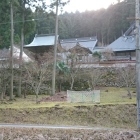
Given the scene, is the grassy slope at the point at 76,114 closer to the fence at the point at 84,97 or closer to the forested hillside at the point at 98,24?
the fence at the point at 84,97

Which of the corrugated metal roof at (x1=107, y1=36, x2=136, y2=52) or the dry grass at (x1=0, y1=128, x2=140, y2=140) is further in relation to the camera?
the corrugated metal roof at (x1=107, y1=36, x2=136, y2=52)

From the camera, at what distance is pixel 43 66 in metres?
16.3

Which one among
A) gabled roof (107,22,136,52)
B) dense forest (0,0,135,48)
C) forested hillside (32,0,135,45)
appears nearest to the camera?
gabled roof (107,22,136,52)

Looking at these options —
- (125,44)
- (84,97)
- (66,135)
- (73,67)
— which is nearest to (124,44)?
(125,44)

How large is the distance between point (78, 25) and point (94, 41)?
34.1 feet

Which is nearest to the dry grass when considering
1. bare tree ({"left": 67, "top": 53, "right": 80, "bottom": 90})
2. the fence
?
the fence

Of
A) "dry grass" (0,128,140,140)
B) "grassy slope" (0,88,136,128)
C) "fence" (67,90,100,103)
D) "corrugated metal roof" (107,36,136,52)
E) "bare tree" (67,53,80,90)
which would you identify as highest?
"corrugated metal roof" (107,36,136,52)

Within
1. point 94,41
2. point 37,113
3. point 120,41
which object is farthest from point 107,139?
point 94,41

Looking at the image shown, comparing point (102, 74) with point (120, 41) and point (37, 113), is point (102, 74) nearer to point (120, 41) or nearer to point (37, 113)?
point (120, 41)

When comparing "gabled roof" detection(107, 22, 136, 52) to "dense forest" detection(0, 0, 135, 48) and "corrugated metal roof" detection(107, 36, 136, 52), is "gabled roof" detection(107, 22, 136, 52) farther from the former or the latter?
"dense forest" detection(0, 0, 135, 48)

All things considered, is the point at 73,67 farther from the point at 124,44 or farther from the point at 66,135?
the point at 66,135

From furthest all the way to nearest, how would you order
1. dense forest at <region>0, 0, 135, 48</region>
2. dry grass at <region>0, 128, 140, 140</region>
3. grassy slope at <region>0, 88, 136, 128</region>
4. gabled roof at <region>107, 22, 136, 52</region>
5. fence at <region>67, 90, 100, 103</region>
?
dense forest at <region>0, 0, 135, 48</region>
gabled roof at <region>107, 22, 136, 52</region>
fence at <region>67, 90, 100, 103</region>
grassy slope at <region>0, 88, 136, 128</region>
dry grass at <region>0, 128, 140, 140</region>

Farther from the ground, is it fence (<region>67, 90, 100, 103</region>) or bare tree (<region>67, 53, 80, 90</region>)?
bare tree (<region>67, 53, 80, 90</region>)

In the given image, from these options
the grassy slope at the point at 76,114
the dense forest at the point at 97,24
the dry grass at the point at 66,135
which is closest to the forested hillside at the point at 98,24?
the dense forest at the point at 97,24
